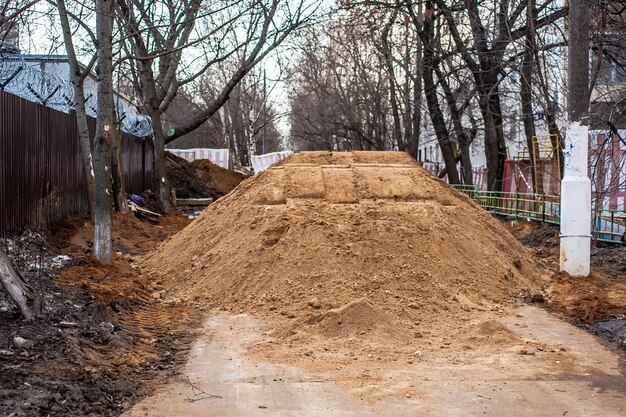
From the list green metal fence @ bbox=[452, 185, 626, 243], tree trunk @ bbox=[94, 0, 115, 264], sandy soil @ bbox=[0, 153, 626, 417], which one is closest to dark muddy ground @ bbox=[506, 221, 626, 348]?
sandy soil @ bbox=[0, 153, 626, 417]

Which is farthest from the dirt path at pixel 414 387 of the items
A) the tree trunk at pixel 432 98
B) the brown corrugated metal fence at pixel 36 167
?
the tree trunk at pixel 432 98

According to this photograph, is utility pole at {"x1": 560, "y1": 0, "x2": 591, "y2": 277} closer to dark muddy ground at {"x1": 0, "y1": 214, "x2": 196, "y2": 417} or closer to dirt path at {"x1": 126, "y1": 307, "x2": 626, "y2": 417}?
dirt path at {"x1": 126, "y1": 307, "x2": 626, "y2": 417}

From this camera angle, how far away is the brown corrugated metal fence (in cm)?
1227

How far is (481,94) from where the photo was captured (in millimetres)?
26641

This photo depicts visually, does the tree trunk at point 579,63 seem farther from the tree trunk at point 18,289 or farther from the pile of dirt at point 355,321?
the tree trunk at point 18,289

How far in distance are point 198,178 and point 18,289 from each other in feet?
93.0

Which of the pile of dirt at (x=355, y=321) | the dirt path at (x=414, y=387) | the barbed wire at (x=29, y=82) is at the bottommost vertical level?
the dirt path at (x=414, y=387)

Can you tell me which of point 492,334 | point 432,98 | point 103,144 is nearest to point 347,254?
point 492,334

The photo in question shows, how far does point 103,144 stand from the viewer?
454 inches

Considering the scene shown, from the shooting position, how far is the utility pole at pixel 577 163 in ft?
35.9

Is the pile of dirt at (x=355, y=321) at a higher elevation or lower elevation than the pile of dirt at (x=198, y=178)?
lower

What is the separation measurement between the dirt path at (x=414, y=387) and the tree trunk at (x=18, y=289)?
1495 millimetres

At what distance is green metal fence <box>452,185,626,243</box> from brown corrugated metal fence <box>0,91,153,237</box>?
10.7 metres

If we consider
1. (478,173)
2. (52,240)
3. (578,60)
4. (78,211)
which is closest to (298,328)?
(578,60)
